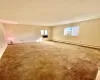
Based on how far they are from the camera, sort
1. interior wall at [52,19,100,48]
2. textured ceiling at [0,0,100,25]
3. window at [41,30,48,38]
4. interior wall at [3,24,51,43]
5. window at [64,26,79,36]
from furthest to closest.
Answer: window at [41,30,48,38], interior wall at [3,24,51,43], window at [64,26,79,36], interior wall at [52,19,100,48], textured ceiling at [0,0,100,25]

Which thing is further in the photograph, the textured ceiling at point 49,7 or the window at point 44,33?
the window at point 44,33

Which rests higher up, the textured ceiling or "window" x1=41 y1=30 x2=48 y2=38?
the textured ceiling

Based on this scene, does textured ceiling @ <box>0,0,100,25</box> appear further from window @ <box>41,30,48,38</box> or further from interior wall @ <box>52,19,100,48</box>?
window @ <box>41,30,48,38</box>

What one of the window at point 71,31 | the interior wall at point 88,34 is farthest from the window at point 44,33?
the interior wall at point 88,34

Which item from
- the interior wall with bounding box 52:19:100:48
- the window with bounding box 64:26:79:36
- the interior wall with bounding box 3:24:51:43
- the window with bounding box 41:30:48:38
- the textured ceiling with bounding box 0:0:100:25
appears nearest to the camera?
the textured ceiling with bounding box 0:0:100:25

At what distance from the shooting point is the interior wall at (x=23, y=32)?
8641 millimetres

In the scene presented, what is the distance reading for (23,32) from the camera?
9.39 metres

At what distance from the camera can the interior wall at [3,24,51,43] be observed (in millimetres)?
8641

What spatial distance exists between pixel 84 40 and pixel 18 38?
711cm

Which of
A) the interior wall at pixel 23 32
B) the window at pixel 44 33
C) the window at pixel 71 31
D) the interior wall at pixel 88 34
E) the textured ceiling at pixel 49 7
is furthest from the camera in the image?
the window at pixel 44 33

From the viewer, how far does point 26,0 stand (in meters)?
2.44

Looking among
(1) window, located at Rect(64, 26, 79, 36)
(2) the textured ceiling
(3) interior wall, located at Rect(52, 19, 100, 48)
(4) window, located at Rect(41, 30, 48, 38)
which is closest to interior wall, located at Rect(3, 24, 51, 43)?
(4) window, located at Rect(41, 30, 48, 38)

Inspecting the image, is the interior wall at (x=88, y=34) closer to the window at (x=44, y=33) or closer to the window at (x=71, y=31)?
the window at (x=71, y=31)

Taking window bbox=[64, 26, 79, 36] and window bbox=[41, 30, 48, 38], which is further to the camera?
window bbox=[41, 30, 48, 38]
